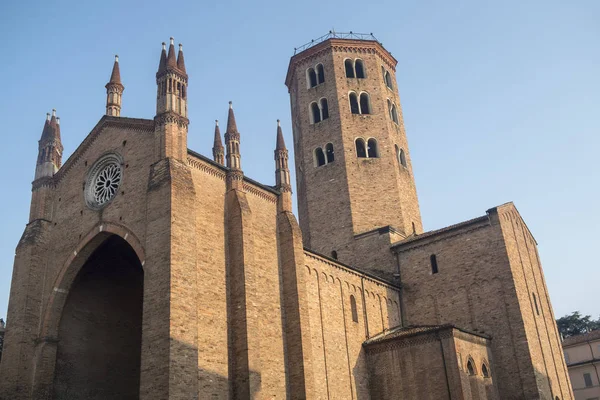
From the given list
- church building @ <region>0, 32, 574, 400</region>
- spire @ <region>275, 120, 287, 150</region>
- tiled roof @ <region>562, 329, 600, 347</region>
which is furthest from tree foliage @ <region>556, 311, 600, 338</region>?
spire @ <region>275, 120, 287, 150</region>

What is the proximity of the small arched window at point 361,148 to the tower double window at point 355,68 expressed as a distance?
4.48 meters

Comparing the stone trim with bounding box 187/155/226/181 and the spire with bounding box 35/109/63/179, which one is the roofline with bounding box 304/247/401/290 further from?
the spire with bounding box 35/109/63/179

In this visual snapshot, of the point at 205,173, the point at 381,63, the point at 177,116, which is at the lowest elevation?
the point at 205,173

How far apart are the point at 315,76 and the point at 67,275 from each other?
19.9 m

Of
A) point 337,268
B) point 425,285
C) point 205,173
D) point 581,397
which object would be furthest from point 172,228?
point 581,397

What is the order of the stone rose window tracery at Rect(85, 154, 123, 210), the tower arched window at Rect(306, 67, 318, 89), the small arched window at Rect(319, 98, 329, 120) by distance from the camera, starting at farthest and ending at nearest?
the tower arched window at Rect(306, 67, 318, 89)
the small arched window at Rect(319, 98, 329, 120)
the stone rose window tracery at Rect(85, 154, 123, 210)

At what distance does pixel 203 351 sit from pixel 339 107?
19.6m

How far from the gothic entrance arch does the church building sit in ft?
0.20

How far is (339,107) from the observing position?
114 feet

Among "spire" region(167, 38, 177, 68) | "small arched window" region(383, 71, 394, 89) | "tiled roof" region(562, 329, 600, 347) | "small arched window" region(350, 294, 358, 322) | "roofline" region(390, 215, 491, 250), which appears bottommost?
"small arched window" region(350, 294, 358, 322)

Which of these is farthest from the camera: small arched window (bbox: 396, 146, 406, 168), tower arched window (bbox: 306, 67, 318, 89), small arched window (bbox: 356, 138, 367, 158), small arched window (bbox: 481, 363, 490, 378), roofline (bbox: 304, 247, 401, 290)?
tower arched window (bbox: 306, 67, 318, 89)

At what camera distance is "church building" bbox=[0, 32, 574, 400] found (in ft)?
64.8

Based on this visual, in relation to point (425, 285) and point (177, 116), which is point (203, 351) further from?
point (425, 285)

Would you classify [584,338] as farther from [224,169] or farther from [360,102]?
[224,169]
